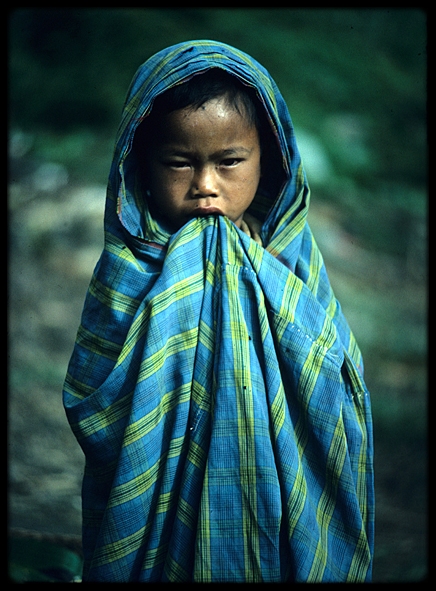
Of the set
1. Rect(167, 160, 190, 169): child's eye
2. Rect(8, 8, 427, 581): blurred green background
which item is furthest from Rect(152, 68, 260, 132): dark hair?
Rect(8, 8, 427, 581): blurred green background

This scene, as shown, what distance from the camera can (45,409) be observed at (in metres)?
3.95

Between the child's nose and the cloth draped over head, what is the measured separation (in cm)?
7

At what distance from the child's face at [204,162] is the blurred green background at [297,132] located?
319 cm

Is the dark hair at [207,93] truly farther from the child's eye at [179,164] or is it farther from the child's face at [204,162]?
the child's eye at [179,164]

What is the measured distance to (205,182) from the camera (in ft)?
4.69

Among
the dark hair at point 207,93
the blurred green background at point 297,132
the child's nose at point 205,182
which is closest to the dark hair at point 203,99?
the dark hair at point 207,93

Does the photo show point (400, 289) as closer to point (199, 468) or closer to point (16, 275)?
point (16, 275)

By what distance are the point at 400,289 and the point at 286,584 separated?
12.6 feet

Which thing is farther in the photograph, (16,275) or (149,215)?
(16,275)

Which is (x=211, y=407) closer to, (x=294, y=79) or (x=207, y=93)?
(x=207, y=93)

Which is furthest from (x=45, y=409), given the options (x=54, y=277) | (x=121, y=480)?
(x=121, y=480)

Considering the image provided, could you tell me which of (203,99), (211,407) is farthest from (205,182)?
(211,407)

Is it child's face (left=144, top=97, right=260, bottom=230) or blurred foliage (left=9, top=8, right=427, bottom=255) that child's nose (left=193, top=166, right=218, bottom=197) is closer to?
child's face (left=144, top=97, right=260, bottom=230)

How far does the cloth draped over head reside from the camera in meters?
1.32
